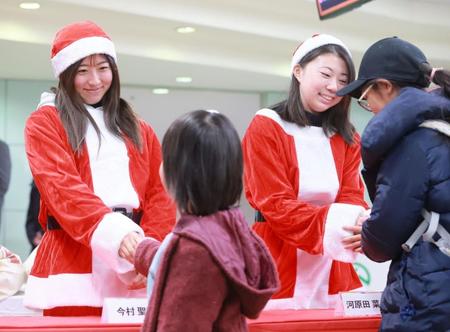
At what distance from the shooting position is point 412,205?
206 centimetres

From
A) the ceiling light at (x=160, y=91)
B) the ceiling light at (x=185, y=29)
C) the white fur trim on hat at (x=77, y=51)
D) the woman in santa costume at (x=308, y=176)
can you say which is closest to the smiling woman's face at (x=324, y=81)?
the woman in santa costume at (x=308, y=176)

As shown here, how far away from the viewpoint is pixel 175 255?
171 centimetres

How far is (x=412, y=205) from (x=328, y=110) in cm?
87

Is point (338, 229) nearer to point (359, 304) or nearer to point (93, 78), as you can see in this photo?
point (359, 304)

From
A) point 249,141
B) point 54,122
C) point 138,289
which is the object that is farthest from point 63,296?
point 249,141

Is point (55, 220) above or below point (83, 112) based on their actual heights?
below

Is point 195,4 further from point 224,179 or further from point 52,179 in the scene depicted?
point 224,179

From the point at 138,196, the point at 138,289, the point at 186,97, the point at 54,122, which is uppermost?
the point at 54,122

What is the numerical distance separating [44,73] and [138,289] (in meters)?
6.33

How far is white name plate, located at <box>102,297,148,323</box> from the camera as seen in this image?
2.19 meters

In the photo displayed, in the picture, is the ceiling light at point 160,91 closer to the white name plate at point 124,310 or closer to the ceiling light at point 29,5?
the ceiling light at point 29,5

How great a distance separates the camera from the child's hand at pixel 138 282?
7.86 feet

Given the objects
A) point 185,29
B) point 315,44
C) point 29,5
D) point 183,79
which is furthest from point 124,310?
point 183,79

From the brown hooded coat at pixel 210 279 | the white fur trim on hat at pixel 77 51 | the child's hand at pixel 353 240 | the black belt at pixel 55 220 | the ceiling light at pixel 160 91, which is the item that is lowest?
the ceiling light at pixel 160 91
